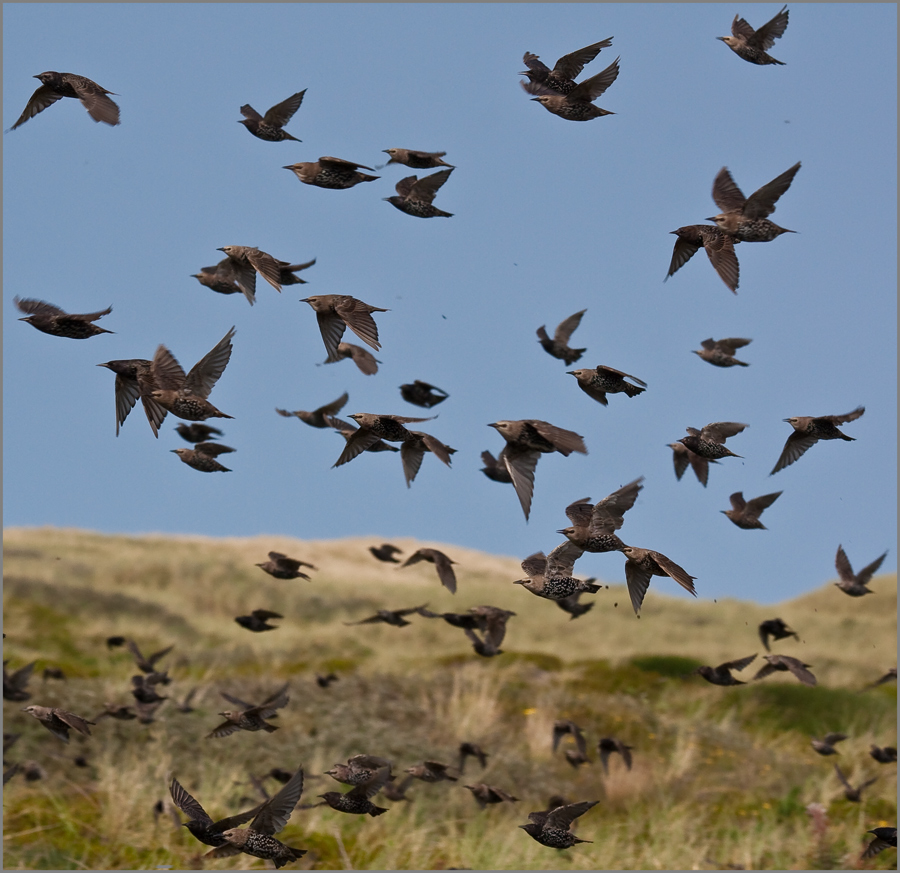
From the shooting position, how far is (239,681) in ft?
52.9

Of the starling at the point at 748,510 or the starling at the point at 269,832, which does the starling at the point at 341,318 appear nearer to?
the starling at the point at 269,832

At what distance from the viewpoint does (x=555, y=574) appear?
545 cm

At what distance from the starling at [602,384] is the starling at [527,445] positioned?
69cm

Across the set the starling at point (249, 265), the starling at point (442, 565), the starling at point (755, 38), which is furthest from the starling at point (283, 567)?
the starling at point (755, 38)

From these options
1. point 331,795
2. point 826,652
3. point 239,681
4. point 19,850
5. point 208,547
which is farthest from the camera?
point 208,547

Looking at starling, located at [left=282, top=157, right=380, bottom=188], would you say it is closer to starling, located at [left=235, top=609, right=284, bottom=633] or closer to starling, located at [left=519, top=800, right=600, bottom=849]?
starling, located at [left=235, top=609, right=284, bottom=633]

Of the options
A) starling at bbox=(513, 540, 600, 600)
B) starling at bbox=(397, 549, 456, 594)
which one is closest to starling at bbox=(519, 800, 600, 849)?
starling at bbox=(513, 540, 600, 600)

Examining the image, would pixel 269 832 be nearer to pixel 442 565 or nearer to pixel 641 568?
pixel 641 568

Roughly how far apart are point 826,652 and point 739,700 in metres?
8.91

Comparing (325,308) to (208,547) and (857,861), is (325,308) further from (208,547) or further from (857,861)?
(208,547)

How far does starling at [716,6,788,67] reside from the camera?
7.39m

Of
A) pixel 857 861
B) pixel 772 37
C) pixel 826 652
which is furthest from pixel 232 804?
pixel 826 652

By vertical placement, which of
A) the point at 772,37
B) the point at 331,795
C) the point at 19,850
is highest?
the point at 772,37

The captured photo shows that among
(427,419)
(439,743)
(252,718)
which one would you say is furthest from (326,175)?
(439,743)
